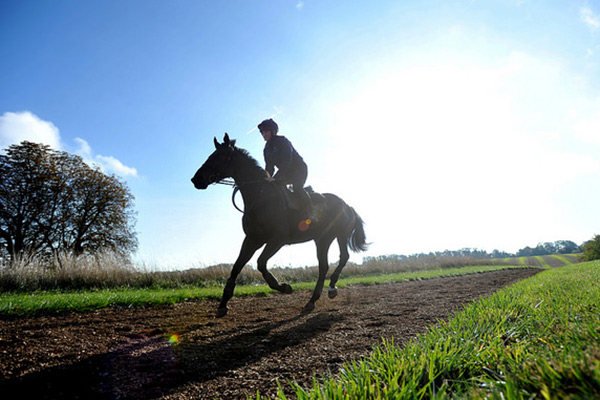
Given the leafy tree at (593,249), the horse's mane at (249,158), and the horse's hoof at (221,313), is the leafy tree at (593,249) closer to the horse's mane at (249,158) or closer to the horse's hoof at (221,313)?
the horse's mane at (249,158)

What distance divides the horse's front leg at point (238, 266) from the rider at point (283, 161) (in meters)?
1.32

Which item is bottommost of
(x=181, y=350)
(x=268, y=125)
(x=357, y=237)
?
(x=181, y=350)

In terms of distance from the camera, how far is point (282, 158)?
6.31 m

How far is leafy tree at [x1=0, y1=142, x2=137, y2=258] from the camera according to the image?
1886 centimetres

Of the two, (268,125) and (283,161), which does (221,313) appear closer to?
(283,161)

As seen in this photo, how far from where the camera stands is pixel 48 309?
492 centimetres

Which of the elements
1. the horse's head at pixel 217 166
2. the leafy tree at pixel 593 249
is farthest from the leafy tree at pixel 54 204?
the leafy tree at pixel 593 249

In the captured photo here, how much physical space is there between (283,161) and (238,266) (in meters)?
2.34

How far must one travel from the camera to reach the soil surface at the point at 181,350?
2242 millimetres

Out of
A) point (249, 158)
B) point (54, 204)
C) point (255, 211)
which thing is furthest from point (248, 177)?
point (54, 204)

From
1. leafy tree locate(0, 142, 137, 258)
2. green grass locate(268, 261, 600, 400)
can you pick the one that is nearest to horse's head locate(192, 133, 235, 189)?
green grass locate(268, 261, 600, 400)

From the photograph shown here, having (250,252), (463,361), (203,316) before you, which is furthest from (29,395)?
(250,252)

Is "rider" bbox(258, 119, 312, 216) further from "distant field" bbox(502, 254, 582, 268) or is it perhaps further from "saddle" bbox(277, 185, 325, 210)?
"distant field" bbox(502, 254, 582, 268)

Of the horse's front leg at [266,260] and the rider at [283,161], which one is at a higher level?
the rider at [283,161]
